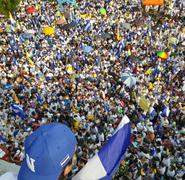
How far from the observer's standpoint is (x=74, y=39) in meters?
18.3

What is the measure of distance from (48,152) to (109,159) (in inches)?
72.0

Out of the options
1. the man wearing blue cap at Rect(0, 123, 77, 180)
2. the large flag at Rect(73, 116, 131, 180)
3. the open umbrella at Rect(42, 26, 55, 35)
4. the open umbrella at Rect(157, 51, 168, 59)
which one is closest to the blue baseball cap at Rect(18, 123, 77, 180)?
the man wearing blue cap at Rect(0, 123, 77, 180)

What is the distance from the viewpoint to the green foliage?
18.9 metres

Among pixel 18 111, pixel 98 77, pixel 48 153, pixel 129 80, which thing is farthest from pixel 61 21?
pixel 48 153

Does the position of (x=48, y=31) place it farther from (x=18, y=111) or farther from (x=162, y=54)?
(x=18, y=111)

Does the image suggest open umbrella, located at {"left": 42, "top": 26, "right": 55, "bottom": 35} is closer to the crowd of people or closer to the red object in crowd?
the crowd of people

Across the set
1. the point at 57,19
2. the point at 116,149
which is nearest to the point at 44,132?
the point at 116,149

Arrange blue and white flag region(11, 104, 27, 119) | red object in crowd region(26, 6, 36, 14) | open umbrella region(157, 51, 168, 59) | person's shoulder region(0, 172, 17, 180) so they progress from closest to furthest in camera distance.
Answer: person's shoulder region(0, 172, 17, 180), blue and white flag region(11, 104, 27, 119), open umbrella region(157, 51, 168, 59), red object in crowd region(26, 6, 36, 14)

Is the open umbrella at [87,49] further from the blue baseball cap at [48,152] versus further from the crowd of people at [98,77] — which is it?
the blue baseball cap at [48,152]

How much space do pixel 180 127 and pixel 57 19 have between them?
10412 millimetres

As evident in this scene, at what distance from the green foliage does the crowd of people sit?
1.65 ft

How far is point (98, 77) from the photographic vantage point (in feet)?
50.2

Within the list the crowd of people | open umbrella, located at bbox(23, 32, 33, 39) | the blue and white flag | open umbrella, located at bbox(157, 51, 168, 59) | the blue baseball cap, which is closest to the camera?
the blue baseball cap

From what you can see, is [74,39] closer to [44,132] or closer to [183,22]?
[183,22]
